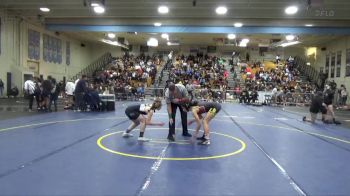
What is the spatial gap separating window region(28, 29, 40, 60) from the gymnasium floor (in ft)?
59.7

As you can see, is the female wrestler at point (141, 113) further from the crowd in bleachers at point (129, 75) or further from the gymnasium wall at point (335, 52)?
the gymnasium wall at point (335, 52)

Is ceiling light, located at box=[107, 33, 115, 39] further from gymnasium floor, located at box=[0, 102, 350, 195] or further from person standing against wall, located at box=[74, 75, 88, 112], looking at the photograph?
gymnasium floor, located at box=[0, 102, 350, 195]

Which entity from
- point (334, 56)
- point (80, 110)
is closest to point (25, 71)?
point (80, 110)

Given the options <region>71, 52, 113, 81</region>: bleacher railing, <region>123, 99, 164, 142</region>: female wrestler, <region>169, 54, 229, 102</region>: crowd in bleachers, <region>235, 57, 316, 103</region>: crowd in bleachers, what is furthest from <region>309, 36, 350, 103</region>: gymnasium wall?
<region>123, 99, 164, 142</region>: female wrestler

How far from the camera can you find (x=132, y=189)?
417cm

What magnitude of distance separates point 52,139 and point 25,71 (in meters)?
19.1

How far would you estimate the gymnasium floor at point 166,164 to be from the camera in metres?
4.27

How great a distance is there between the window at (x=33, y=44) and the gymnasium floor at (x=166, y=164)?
18204 mm

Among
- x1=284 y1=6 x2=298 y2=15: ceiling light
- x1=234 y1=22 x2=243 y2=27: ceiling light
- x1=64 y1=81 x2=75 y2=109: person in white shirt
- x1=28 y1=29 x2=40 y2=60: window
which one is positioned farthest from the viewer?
x1=28 y1=29 x2=40 y2=60: window

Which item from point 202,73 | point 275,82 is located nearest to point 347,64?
point 275,82

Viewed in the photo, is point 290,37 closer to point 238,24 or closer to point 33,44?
point 238,24

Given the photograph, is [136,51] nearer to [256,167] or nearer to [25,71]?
[25,71]

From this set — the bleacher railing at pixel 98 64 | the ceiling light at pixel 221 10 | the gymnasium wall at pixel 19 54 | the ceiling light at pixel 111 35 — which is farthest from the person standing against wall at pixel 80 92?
the bleacher railing at pixel 98 64

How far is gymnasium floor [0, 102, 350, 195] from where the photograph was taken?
4.27 metres
